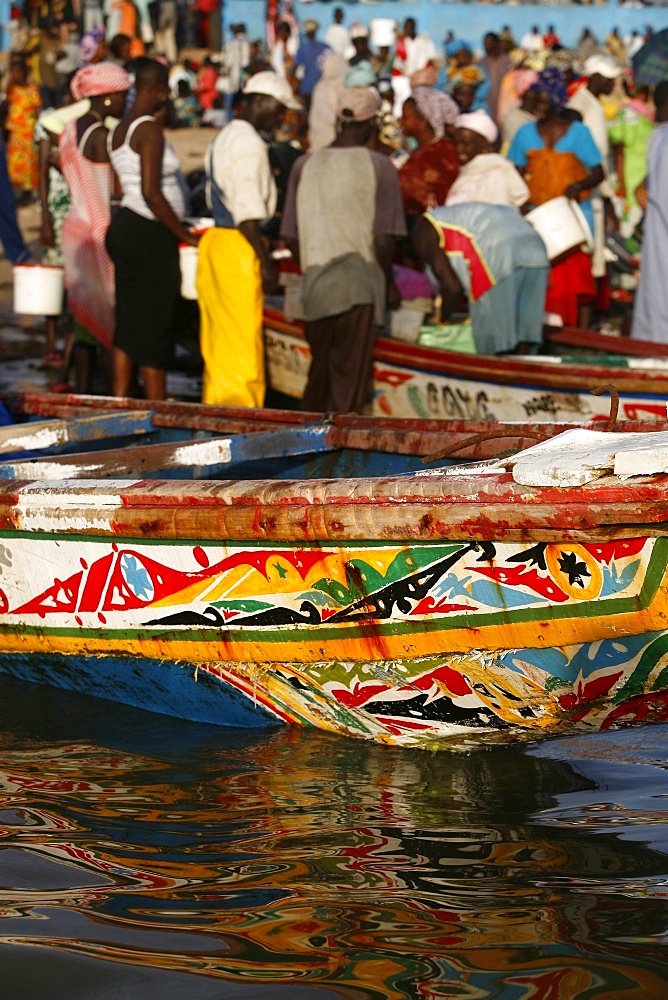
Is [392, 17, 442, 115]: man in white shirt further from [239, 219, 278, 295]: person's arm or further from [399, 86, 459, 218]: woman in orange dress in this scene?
[239, 219, 278, 295]: person's arm

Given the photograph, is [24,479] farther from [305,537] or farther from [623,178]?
[623,178]

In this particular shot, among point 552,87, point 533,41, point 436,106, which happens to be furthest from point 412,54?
point 552,87

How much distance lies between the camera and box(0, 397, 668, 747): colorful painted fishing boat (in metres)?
3.01

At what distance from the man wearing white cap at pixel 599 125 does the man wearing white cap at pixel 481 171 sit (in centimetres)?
120

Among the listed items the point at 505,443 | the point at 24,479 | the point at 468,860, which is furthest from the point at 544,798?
the point at 24,479

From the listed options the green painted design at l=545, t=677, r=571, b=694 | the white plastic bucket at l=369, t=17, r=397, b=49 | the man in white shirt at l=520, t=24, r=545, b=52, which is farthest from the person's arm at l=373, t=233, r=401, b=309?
the man in white shirt at l=520, t=24, r=545, b=52

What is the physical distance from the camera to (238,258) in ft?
22.9

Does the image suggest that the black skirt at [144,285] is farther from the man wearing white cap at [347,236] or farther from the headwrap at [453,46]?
the headwrap at [453,46]

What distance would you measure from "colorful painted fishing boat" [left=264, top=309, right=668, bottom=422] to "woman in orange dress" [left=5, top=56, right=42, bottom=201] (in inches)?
341

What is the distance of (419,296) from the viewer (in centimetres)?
766

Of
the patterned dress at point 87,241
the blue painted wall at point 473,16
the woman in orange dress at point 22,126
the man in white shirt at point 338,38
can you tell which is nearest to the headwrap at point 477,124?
the patterned dress at point 87,241

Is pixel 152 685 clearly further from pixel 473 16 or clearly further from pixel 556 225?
pixel 473 16

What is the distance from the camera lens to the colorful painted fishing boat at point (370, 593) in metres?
3.01

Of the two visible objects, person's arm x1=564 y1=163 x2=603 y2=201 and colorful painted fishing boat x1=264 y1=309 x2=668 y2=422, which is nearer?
colorful painted fishing boat x1=264 y1=309 x2=668 y2=422
